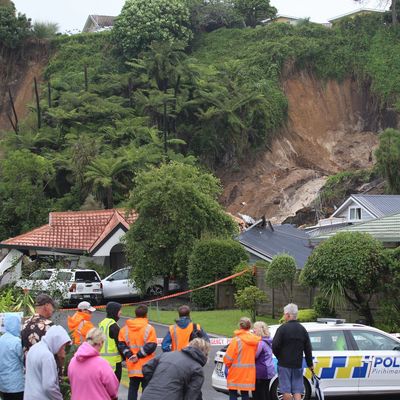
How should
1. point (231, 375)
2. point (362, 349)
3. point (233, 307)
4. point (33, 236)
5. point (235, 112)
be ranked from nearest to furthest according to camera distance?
1. point (231, 375)
2. point (362, 349)
3. point (233, 307)
4. point (33, 236)
5. point (235, 112)

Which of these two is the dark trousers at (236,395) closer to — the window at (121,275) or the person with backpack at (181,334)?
the person with backpack at (181,334)

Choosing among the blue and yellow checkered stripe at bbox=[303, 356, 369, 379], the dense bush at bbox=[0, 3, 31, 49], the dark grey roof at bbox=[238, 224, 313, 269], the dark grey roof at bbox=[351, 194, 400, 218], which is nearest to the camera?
the blue and yellow checkered stripe at bbox=[303, 356, 369, 379]

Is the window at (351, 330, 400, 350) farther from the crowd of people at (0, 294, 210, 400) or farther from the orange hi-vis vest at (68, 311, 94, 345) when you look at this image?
the crowd of people at (0, 294, 210, 400)

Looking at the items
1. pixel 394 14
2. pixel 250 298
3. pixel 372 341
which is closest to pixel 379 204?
pixel 250 298

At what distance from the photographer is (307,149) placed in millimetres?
62219

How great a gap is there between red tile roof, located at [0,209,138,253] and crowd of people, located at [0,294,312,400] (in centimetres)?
2453

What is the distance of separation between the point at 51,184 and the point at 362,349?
124 feet

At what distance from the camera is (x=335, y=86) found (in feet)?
211

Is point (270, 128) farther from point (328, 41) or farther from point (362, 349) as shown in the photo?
point (362, 349)

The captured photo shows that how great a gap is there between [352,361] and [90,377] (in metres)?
6.43

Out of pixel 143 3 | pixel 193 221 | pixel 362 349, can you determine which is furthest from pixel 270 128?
pixel 362 349

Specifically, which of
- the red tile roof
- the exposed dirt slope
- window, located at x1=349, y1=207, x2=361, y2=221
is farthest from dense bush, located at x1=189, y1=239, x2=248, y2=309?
the exposed dirt slope

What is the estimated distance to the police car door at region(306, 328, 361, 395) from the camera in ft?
43.3

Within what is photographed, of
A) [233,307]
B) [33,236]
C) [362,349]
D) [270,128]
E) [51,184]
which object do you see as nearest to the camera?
[362,349]
